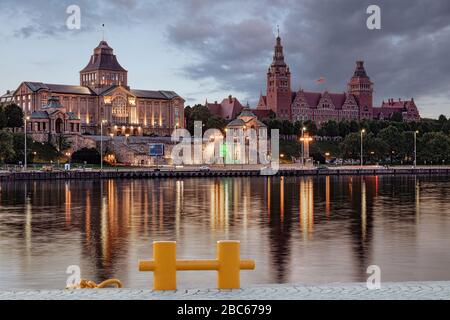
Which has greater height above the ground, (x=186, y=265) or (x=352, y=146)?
(x=352, y=146)

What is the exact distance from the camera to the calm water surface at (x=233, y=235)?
28500mm

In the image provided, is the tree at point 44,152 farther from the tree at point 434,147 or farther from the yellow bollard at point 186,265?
the yellow bollard at point 186,265

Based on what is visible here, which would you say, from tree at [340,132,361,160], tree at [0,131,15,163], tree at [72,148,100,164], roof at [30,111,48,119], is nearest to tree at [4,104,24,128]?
roof at [30,111,48,119]

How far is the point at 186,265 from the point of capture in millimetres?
18297

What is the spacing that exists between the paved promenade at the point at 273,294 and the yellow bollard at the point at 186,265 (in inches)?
13.2

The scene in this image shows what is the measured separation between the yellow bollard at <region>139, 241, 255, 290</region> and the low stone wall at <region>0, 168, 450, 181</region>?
336 ft

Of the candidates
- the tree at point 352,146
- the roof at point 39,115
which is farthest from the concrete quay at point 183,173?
the roof at point 39,115

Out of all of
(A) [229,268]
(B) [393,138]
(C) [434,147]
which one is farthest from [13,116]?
(A) [229,268]

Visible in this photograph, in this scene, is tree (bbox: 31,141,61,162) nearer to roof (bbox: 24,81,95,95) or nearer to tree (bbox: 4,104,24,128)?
tree (bbox: 4,104,24,128)

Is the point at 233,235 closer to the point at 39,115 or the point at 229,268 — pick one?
the point at 229,268

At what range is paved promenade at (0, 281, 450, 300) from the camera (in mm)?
17266

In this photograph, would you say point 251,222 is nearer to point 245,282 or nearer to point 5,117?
point 245,282

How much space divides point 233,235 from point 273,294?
25.5 meters
